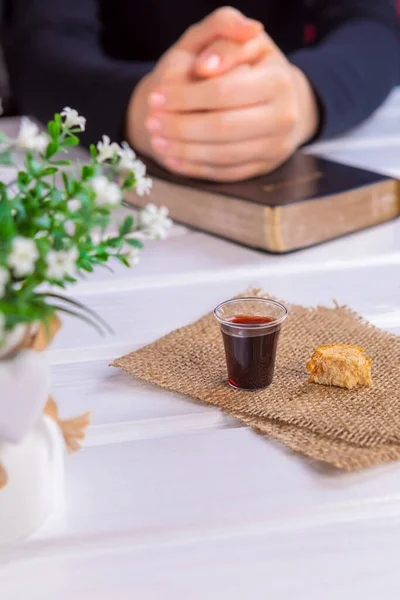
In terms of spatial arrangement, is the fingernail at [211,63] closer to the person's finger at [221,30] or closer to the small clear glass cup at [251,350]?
the person's finger at [221,30]

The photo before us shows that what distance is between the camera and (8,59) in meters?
2.04

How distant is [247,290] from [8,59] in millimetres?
1285

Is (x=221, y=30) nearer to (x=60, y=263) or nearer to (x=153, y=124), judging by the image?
(x=153, y=124)

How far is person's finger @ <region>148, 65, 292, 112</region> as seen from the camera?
129 centimetres

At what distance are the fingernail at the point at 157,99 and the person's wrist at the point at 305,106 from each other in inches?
11.5

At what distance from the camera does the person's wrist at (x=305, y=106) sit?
153 cm

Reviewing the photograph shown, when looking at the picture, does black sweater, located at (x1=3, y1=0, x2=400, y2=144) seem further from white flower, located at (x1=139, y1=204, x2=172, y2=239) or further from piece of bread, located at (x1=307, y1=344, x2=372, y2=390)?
white flower, located at (x1=139, y1=204, x2=172, y2=239)

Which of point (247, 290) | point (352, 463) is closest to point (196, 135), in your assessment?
point (247, 290)

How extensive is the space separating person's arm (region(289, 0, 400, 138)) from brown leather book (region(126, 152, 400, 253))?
31cm

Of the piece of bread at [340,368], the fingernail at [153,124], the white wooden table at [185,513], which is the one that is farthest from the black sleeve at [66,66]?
the piece of bread at [340,368]

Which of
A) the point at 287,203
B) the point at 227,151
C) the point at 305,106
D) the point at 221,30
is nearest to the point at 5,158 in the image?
the point at 287,203

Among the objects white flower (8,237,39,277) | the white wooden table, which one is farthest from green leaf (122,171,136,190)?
the white wooden table

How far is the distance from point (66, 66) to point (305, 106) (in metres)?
0.53

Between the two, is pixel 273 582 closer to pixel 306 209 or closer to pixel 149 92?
pixel 306 209
